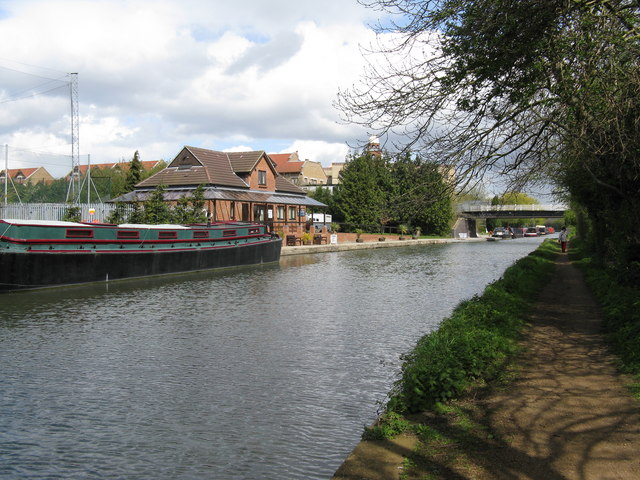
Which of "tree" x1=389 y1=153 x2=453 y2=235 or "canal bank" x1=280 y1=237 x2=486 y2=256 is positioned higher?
"tree" x1=389 y1=153 x2=453 y2=235

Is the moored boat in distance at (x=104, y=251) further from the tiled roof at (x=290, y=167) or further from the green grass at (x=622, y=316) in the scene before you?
the tiled roof at (x=290, y=167)

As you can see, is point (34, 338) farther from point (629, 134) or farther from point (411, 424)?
point (629, 134)

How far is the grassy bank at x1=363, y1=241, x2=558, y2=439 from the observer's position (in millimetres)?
6160

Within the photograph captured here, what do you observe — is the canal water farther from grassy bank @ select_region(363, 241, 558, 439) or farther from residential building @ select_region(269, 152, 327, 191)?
residential building @ select_region(269, 152, 327, 191)

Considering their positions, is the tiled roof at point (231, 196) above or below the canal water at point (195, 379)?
above

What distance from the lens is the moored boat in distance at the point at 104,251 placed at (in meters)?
18.8

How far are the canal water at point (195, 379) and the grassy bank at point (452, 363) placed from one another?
72 cm

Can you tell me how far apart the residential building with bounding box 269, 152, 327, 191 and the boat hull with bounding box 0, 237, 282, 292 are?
220ft

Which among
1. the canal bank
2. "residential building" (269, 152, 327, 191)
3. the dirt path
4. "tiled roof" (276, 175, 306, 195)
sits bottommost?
the dirt path

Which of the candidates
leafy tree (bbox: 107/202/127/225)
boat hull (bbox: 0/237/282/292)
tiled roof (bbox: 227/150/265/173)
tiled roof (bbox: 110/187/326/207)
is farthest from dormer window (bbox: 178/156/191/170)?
boat hull (bbox: 0/237/282/292)

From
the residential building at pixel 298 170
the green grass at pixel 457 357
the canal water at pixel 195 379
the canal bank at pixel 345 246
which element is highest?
the residential building at pixel 298 170

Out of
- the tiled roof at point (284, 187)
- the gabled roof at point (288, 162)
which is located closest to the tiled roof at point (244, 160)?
the tiled roof at point (284, 187)

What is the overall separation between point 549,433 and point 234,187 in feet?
135

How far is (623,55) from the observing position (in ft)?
28.5
